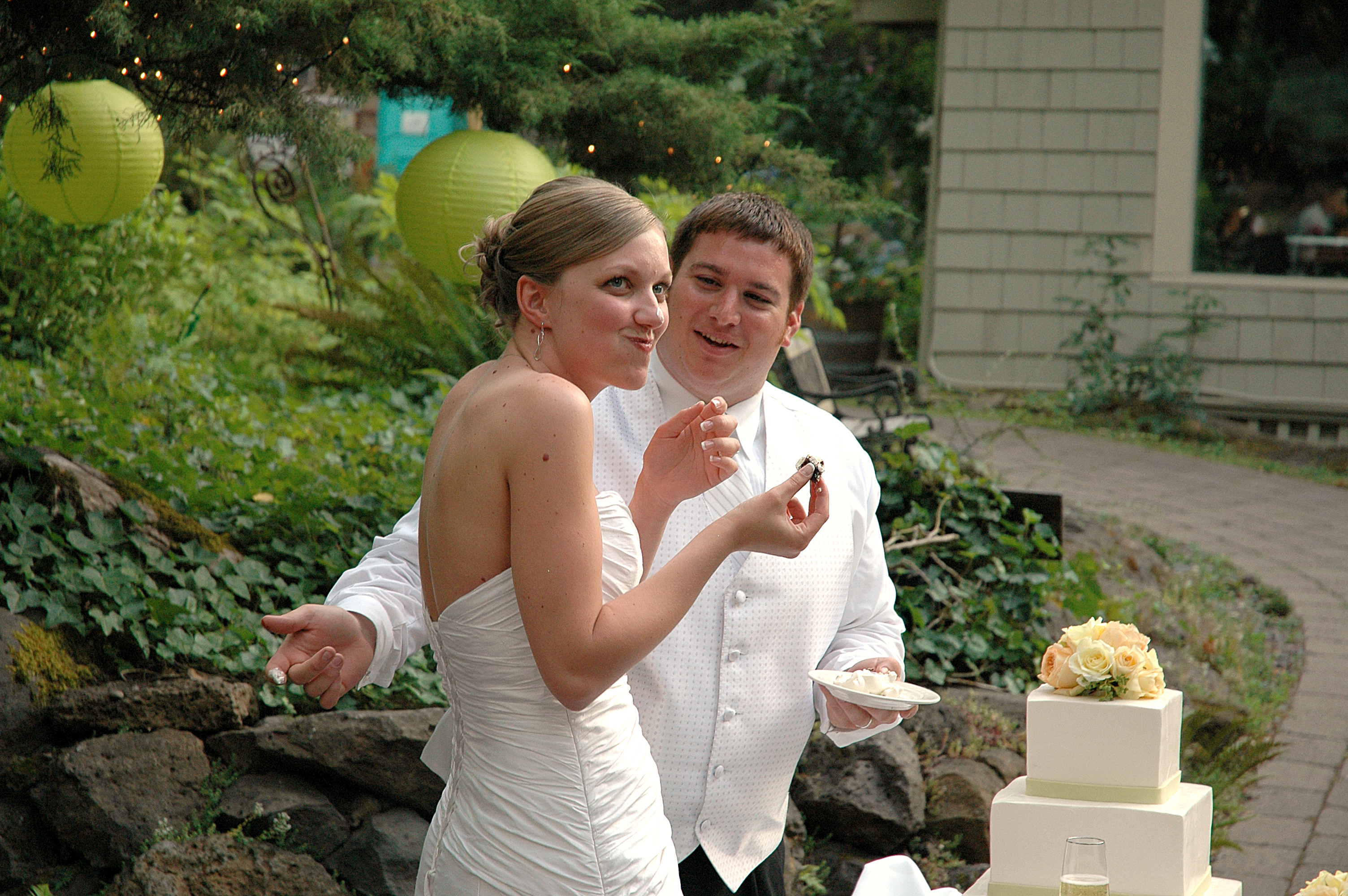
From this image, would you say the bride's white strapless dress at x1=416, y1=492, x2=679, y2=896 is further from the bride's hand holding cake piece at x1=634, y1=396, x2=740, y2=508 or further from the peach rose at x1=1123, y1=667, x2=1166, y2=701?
the peach rose at x1=1123, y1=667, x2=1166, y2=701

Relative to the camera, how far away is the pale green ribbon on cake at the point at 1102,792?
2059mm

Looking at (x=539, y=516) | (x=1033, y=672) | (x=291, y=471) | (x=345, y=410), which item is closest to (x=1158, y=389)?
(x=1033, y=672)

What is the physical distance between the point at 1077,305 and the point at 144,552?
308 inches

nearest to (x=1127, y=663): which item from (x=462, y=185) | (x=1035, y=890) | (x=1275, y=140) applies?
(x=1035, y=890)

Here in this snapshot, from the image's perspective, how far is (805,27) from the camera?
16.6ft

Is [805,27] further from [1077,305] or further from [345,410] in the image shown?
[1077,305]

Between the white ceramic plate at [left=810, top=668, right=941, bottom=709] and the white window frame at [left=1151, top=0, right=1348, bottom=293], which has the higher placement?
the white window frame at [left=1151, top=0, right=1348, bottom=293]

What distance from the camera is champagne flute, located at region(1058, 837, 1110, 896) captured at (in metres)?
1.70

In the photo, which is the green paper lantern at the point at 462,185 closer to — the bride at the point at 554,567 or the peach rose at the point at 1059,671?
the bride at the point at 554,567

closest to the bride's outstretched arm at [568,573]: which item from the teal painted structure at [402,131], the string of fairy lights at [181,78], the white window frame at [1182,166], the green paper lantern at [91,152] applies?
the string of fairy lights at [181,78]

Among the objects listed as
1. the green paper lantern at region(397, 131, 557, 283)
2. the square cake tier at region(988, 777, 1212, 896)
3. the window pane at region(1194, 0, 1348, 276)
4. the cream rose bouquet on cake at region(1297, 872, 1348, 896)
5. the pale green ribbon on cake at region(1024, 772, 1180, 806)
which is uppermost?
the window pane at region(1194, 0, 1348, 276)

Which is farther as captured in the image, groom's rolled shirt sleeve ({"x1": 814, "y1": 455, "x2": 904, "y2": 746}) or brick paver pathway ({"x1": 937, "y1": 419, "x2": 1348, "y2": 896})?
brick paver pathway ({"x1": 937, "y1": 419, "x2": 1348, "y2": 896})

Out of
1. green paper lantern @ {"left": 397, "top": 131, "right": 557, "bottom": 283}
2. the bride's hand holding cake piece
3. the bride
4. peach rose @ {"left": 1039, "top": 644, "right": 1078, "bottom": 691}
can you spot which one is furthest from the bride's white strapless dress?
green paper lantern @ {"left": 397, "top": 131, "right": 557, "bottom": 283}

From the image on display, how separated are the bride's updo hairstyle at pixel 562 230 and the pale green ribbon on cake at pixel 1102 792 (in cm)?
119
